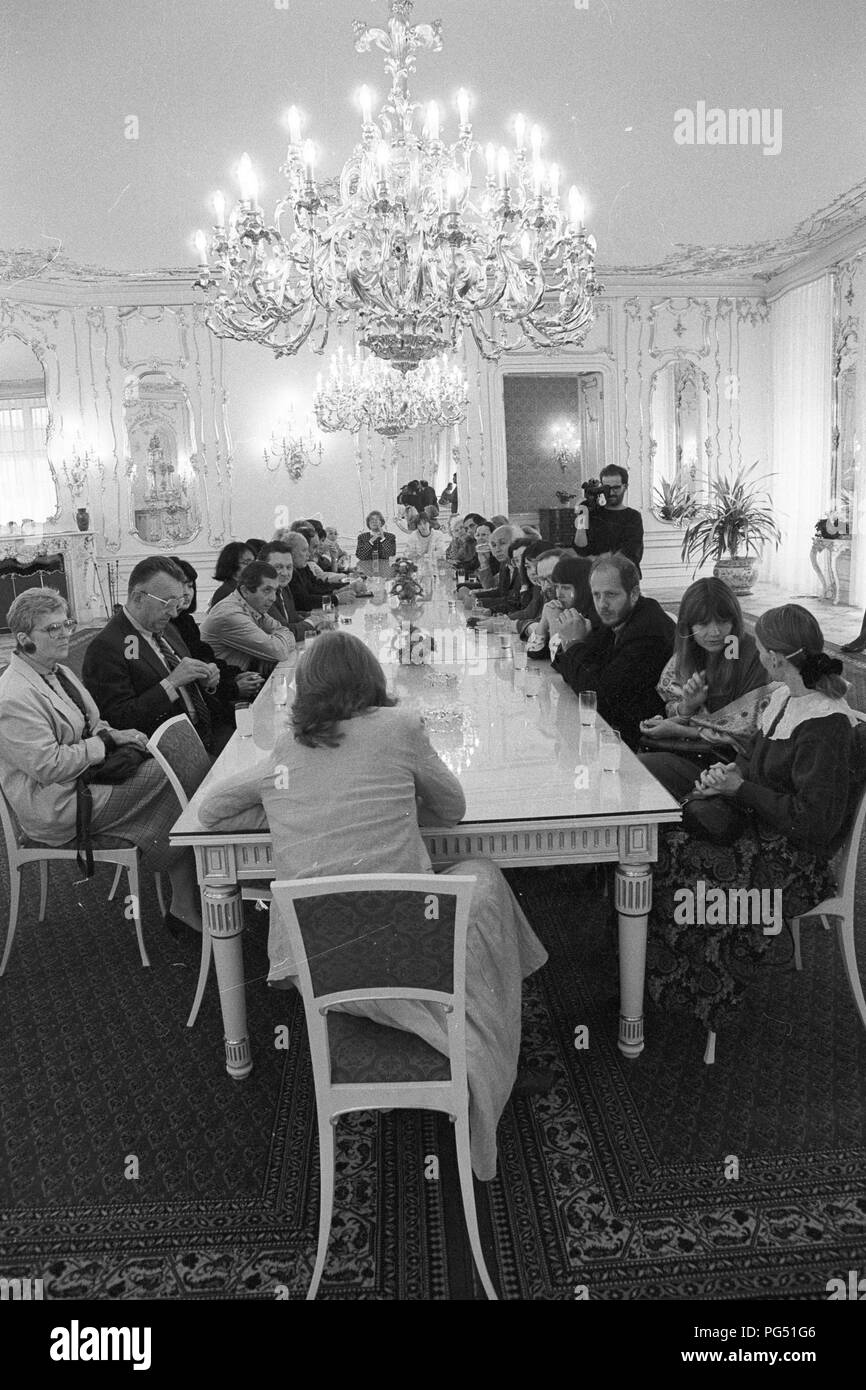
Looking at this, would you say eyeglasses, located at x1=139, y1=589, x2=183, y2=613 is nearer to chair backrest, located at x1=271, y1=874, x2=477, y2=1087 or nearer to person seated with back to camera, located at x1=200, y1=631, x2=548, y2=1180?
person seated with back to camera, located at x1=200, y1=631, x2=548, y2=1180

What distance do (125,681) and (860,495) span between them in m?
8.54

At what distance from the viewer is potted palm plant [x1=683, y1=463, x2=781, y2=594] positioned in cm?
1170

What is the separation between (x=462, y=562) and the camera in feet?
30.5

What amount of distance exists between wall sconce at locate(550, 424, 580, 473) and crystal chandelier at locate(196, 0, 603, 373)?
35.0 ft

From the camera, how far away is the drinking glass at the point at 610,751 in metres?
2.80

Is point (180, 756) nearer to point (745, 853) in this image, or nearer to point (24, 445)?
point (745, 853)

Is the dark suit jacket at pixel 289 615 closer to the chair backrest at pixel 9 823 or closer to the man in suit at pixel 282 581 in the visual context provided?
the man in suit at pixel 282 581

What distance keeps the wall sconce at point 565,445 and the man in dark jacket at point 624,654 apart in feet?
38.0

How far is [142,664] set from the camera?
381 centimetres

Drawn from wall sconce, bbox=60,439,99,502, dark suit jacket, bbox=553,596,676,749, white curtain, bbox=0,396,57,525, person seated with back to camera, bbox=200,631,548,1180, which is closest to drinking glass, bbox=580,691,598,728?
dark suit jacket, bbox=553,596,676,749

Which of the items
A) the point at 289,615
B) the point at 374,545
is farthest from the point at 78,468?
A: the point at 289,615

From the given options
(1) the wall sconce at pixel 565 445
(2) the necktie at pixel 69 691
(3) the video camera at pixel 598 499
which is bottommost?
(2) the necktie at pixel 69 691

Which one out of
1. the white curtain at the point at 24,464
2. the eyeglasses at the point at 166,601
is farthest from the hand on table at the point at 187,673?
the white curtain at the point at 24,464

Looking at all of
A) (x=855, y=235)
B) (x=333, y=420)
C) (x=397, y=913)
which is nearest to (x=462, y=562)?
(x=333, y=420)
